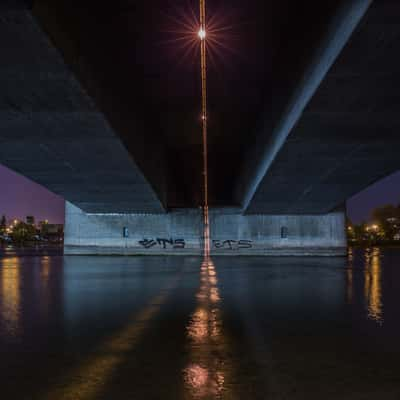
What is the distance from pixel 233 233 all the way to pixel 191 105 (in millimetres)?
16236

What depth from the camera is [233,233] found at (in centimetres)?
3350

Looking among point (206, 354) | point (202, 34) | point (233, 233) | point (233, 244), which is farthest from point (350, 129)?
point (233, 244)

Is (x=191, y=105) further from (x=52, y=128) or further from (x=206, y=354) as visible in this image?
(x=206, y=354)

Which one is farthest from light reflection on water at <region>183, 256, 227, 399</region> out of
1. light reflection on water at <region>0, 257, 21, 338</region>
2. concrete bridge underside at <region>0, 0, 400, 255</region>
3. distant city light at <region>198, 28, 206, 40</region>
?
distant city light at <region>198, 28, 206, 40</region>

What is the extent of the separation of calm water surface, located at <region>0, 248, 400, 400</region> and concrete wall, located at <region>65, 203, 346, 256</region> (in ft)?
73.3

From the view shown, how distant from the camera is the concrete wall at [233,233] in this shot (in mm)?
33438

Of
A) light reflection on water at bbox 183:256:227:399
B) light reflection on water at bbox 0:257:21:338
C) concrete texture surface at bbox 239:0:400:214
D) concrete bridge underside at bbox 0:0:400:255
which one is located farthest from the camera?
concrete bridge underside at bbox 0:0:400:255

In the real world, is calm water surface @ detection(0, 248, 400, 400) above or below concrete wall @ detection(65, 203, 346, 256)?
below

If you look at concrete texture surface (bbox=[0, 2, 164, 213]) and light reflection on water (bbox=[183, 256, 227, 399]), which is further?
concrete texture surface (bbox=[0, 2, 164, 213])

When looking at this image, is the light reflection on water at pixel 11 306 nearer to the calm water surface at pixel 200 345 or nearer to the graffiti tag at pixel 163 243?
the calm water surface at pixel 200 345

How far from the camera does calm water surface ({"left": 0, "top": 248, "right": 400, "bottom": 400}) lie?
13.9 ft

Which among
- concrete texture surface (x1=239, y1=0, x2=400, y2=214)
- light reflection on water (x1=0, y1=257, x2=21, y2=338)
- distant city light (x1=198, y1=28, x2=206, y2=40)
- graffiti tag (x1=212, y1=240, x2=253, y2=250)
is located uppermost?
distant city light (x1=198, y1=28, x2=206, y2=40)

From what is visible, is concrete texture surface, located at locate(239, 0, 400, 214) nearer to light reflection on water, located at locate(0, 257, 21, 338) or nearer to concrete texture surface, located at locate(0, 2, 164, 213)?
concrete texture surface, located at locate(0, 2, 164, 213)

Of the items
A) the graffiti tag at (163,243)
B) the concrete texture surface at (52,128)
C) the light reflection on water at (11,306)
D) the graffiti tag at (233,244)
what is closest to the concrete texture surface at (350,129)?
the graffiti tag at (233,244)
